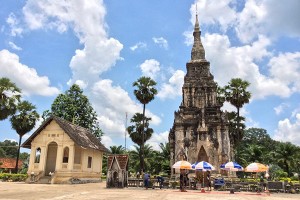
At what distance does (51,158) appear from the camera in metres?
34.8

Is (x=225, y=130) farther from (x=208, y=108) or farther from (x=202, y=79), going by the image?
(x=202, y=79)

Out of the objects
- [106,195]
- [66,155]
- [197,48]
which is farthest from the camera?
[197,48]

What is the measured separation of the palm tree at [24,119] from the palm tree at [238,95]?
2893 cm

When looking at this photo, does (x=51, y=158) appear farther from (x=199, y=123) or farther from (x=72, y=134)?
(x=199, y=123)

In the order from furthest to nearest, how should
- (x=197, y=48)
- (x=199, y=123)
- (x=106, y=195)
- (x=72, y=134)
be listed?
(x=197, y=48) < (x=199, y=123) < (x=72, y=134) < (x=106, y=195)

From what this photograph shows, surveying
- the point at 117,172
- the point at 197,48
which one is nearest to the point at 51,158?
the point at 117,172

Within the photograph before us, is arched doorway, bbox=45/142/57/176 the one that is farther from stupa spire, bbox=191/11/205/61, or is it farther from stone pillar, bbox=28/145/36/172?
stupa spire, bbox=191/11/205/61

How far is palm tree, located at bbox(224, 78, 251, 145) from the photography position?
43.0 meters

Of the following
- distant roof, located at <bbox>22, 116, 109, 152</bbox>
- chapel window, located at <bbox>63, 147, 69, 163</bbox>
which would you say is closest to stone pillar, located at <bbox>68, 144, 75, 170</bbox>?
distant roof, located at <bbox>22, 116, 109, 152</bbox>

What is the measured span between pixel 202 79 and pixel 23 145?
2631 cm

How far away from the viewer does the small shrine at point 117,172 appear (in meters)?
25.1

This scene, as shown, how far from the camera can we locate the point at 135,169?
56.1 m

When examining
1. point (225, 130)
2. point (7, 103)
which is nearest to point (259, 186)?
point (225, 130)

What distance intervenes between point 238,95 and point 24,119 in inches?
1230
